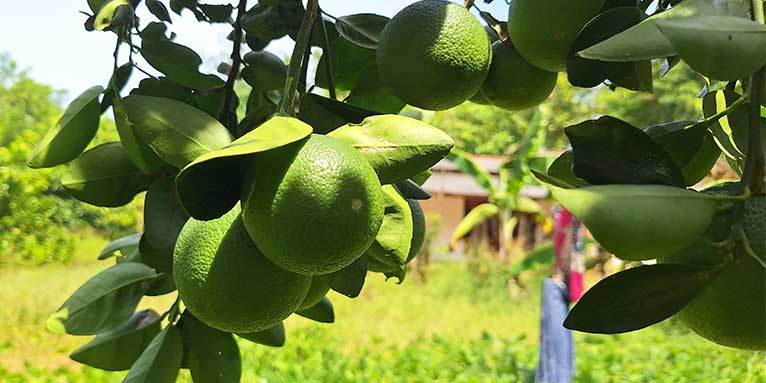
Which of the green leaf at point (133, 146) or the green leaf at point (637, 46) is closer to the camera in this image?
the green leaf at point (637, 46)

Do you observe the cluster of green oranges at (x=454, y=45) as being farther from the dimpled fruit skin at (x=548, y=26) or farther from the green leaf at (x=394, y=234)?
the green leaf at (x=394, y=234)

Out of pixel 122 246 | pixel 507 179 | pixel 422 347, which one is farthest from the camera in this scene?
pixel 507 179

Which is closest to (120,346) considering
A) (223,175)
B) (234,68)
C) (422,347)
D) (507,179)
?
(234,68)

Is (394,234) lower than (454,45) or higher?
lower

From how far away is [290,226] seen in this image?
371 millimetres

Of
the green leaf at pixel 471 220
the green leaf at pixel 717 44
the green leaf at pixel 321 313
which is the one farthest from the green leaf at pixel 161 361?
the green leaf at pixel 471 220

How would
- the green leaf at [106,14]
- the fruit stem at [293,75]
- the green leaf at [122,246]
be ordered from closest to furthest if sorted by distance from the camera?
the fruit stem at [293,75] → the green leaf at [106,14] → the green leaf at [122,246]

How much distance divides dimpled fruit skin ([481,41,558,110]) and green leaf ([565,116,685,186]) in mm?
149

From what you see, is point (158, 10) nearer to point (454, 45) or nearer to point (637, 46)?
point (454, 45)

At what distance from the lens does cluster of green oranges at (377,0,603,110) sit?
1.66 ft

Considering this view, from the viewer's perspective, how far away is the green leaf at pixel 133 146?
501mm

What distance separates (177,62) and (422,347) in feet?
10.3

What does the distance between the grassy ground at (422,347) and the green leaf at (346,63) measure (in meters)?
2.15

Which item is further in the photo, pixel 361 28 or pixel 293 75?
pixel 361 28
